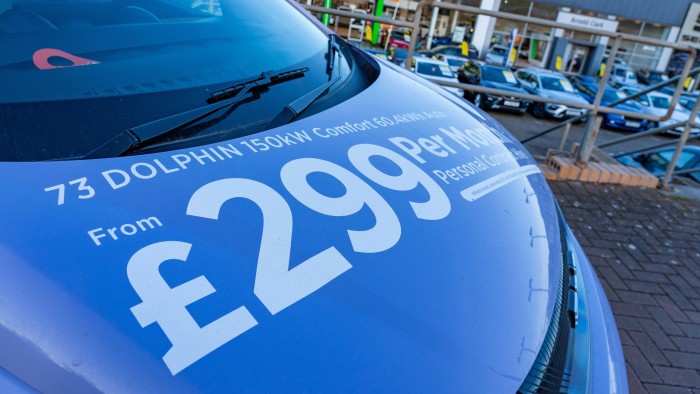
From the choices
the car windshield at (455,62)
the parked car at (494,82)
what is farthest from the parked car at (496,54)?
the parked car at (494,82)

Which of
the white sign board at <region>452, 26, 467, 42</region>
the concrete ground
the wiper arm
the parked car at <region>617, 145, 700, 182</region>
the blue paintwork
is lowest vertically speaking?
the white sign board at <region>452, 26, 467, 42</region>

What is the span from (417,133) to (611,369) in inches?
34.1

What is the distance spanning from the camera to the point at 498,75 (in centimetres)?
1439

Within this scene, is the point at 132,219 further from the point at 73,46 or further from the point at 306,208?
the point at 73,46

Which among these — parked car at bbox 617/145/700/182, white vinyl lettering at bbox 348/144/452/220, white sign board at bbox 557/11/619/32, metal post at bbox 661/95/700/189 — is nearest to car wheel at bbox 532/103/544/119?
parked car at bbox 617/145/700/182

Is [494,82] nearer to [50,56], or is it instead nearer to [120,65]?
[120,65]

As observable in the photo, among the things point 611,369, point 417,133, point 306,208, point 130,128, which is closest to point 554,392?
point 611,369

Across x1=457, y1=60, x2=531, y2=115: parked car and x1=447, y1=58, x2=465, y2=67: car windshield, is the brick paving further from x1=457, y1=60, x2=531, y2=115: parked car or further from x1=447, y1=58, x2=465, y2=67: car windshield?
x1=447, y1=58, x2=465, y2=67: car windshield

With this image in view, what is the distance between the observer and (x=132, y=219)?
92cm

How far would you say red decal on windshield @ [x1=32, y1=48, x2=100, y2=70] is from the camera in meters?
1.29

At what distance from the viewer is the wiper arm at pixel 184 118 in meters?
1.10

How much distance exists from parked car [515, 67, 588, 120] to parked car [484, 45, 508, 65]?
27.9 ft

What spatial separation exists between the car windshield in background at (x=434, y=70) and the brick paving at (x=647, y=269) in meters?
8.69

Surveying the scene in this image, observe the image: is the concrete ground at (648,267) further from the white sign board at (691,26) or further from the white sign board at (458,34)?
the white sign board at (691,26)
